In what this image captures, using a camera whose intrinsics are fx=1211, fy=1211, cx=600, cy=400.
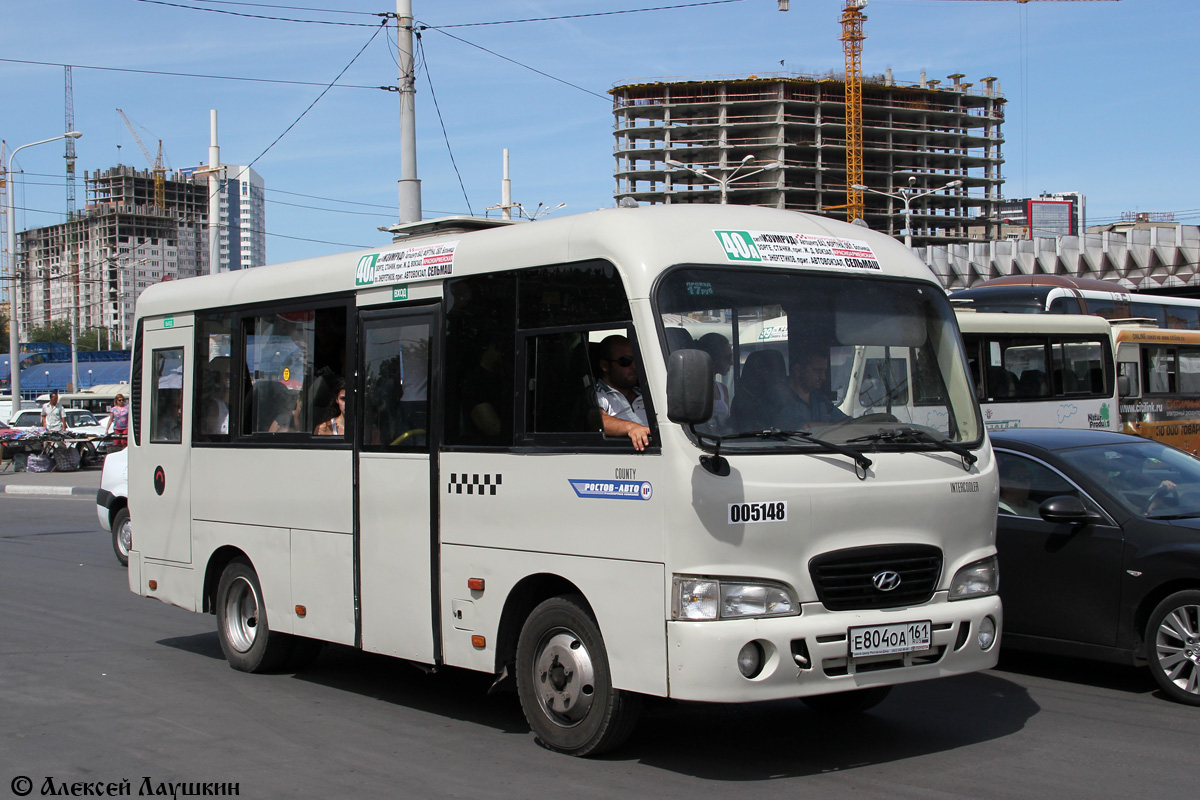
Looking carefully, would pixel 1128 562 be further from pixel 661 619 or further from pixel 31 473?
pixel 31 473

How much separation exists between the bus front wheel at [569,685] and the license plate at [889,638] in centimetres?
110

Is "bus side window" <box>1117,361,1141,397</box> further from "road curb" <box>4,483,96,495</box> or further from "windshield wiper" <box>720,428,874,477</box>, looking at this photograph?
"road curb" <box>4,483,96,495</box>

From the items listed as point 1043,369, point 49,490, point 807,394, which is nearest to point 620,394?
point 807,394

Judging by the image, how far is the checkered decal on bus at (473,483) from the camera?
21.3 feet

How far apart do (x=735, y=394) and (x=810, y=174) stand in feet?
442

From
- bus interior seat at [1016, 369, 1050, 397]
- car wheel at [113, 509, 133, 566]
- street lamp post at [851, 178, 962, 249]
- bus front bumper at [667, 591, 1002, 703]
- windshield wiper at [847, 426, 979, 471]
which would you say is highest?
street lamp post at [851, 178, 962, 249]

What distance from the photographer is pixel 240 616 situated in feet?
28.7

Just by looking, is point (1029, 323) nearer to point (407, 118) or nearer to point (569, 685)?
point (407, 118)

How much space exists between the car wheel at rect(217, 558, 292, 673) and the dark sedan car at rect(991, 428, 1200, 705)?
4.94m

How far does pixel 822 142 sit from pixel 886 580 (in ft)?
439

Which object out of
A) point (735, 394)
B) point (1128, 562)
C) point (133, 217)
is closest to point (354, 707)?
point (735, 394)

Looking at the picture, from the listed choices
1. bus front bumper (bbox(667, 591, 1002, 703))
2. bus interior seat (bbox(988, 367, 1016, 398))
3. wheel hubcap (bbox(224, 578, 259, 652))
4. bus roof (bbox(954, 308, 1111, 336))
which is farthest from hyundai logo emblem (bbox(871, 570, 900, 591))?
bus interior seat (bbox(988, 367, 1016, 398))

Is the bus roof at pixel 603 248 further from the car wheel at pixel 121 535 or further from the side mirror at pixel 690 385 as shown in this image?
the car wheel at pixel 121 535

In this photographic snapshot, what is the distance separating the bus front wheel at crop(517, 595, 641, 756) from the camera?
5848mm
